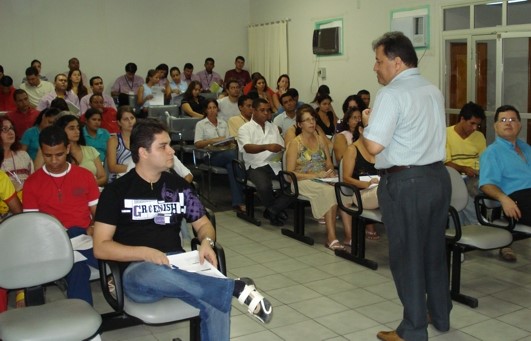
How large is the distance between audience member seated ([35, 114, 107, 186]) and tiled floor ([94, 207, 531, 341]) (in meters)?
1.16

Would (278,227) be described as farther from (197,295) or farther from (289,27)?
(289,27)

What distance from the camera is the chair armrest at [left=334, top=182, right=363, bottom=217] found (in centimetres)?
481

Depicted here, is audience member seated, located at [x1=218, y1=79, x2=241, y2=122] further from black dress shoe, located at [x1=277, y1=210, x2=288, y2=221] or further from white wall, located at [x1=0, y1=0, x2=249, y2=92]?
white wall, located at [x1=0, y1=0, x2=249, y2=92]

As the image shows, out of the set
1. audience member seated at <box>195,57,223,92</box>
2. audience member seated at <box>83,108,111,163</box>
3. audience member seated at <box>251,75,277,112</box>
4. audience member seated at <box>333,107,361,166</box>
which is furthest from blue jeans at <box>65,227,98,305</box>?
audience member seated at <box>195,57,223,92</box>

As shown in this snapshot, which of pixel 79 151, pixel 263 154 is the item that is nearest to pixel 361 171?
pixel 263 154

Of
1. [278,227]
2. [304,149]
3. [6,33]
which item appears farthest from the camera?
[6,33]

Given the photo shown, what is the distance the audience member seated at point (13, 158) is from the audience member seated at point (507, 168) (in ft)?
11.3

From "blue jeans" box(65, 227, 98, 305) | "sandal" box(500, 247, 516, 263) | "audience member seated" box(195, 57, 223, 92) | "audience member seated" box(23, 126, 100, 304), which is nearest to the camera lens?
"blue jeans" box(65, 227, 98, 305)

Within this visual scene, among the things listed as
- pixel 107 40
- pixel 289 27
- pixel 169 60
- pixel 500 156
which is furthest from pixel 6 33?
pixel 500 156

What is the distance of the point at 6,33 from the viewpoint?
11.3 metres

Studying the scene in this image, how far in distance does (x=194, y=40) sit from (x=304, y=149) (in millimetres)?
7846

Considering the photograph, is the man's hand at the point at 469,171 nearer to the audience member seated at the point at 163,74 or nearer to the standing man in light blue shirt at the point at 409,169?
the standing man in light blue shirt at the point at 409,169

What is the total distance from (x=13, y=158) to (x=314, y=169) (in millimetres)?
2595

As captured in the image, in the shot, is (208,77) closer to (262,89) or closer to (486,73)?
(262,89)
